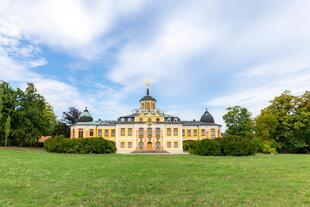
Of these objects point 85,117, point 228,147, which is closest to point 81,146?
point 228,147

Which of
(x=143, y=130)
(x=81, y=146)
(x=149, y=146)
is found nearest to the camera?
(x=81, y=146)

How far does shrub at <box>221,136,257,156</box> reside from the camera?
31.5 metres

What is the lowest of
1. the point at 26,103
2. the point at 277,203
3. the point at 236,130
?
the point at 277,203

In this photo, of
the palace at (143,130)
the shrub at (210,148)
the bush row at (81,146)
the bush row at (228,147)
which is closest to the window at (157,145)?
the palace at (143,130)

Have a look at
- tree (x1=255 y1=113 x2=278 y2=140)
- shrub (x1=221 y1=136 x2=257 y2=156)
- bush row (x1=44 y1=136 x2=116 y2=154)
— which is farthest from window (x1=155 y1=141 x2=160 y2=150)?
shrub (x1=221 y1=136 x2=257 y2=156)

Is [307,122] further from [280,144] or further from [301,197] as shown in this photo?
[301,197]

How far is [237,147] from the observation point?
31516 millimetres

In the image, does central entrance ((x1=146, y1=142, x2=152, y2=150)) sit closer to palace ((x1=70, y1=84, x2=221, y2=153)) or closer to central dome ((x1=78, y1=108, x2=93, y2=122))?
palace ((x1=70, y1=84, x2=221, y2=153))

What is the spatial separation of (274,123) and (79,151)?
28.4 metres

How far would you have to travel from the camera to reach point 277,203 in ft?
22.9

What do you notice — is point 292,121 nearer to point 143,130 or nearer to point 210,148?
point 210,148

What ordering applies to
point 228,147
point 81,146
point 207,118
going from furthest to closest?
point 207,118 < point 81,146 < point 228,147

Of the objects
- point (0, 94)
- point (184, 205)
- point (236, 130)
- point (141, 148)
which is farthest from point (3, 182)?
point (236, 130)

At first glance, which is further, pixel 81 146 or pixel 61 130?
pixel 61 130
